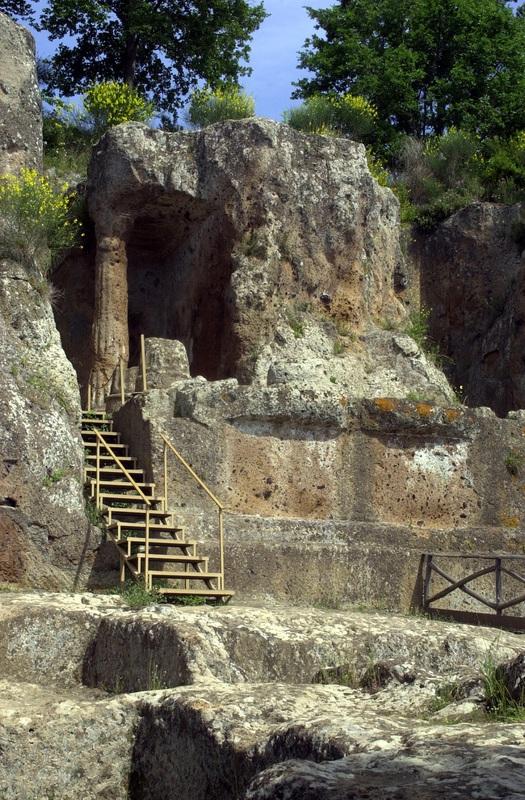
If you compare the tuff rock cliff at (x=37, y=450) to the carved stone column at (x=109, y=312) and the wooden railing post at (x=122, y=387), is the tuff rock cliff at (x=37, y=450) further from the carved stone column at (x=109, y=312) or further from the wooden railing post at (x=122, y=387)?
the carved stone column at (x=109, y=312)

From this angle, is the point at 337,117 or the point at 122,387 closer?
the point at 122,387

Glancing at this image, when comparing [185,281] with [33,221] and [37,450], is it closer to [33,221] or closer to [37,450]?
[33,221]

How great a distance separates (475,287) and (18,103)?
28.4ft

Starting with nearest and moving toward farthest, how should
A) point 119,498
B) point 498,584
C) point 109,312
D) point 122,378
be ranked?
point 119,498, point 498,584, point 122,378, point 109,312

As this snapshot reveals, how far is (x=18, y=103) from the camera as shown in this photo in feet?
68.5

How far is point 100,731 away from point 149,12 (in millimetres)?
23057

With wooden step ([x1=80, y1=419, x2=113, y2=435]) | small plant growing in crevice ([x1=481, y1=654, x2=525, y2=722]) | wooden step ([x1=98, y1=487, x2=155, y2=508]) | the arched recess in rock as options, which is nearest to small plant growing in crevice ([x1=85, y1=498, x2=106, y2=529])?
wooden step ([x1=98, y1=487, x2=155, y2=508])

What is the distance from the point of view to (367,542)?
1631cm

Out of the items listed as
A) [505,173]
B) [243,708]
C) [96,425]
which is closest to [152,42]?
[505,173]

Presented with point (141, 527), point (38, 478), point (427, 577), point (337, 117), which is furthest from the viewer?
point (337, 117)

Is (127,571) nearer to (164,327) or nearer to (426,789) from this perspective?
(164,327)

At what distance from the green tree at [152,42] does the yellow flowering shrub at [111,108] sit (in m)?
3.48

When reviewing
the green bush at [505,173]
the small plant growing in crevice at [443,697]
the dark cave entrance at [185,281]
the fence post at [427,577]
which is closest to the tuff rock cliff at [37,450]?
the dark cave entrance at [185,281]

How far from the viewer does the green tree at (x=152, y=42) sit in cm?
2884
